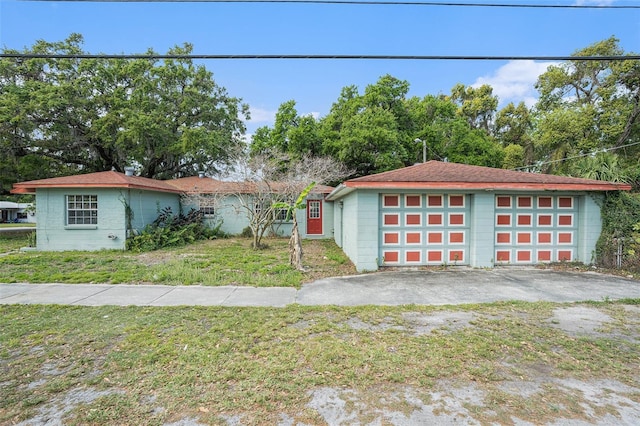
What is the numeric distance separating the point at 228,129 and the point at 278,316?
19645mm

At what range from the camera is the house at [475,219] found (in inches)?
311

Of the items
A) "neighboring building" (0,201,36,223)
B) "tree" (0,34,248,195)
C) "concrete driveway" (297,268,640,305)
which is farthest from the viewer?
"neighboring building" (0,201,36,223)

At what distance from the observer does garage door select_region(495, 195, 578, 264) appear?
8.52 m

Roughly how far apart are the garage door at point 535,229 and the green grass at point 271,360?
387 centimetres

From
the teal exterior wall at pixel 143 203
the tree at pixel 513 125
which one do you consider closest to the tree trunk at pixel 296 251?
the teal exterior wall at pixel 143 203

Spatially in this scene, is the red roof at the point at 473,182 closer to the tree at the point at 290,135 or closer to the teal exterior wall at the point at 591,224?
the teal exterior wall at the point at 591,224

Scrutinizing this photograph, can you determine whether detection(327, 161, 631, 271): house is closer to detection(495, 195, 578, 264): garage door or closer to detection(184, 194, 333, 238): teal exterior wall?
detection(495, 195, 578, 264): garage door

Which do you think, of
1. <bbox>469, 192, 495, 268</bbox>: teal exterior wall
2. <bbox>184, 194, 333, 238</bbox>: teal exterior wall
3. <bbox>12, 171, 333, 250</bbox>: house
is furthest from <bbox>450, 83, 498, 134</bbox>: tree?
<bbox>12, 171, 333, 250</bbox>: house

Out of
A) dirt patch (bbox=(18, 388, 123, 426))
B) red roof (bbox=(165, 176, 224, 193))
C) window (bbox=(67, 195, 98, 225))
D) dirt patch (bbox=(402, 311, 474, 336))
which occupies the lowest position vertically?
dirt patch (bbox=(18, 388, 123, 426))

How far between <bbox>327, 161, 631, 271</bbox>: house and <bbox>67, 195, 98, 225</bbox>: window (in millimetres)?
10076

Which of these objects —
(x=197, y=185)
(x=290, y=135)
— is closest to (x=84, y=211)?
(x=197, y=185)

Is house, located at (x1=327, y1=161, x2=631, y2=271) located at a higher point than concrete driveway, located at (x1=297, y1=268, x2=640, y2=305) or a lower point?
higher

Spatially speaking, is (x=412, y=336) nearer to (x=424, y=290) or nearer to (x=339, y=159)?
(x=424, y=290)

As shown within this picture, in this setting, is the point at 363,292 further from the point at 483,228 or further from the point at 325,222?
the point at 325,222
